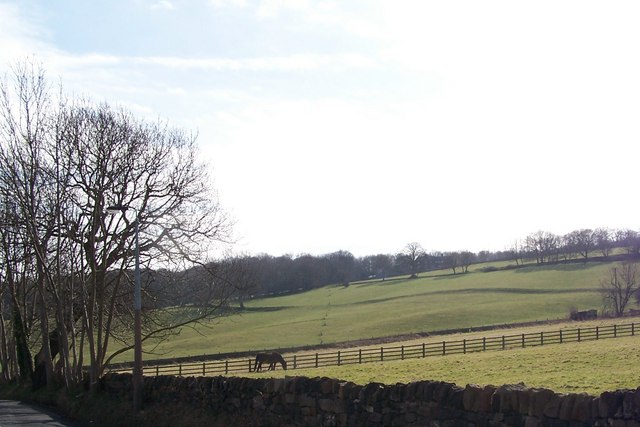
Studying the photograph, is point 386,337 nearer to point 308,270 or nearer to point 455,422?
point 455,422

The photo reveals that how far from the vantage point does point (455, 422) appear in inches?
412

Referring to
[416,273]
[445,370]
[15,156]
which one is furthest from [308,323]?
[416,273]

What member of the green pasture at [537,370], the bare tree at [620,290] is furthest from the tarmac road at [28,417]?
the bare tree at [620,290]

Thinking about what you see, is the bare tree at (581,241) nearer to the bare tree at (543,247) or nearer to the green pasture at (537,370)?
the bare tree at (543,247)

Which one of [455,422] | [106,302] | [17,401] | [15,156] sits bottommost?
[17,401]

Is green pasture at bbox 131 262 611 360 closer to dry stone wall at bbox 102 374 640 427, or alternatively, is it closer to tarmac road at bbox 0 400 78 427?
tarmac road at bbox 0 400 78 427

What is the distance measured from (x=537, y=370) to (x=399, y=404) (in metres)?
18.6

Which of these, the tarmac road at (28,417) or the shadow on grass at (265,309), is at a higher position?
the shadow on grass at (265,309)

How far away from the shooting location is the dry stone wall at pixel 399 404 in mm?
8594

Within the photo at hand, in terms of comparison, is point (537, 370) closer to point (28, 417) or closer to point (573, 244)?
point (28, 417)

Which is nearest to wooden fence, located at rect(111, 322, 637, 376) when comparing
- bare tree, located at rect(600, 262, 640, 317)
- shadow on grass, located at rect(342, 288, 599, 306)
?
bare tree, located at rect(600, 262, 640, 317)

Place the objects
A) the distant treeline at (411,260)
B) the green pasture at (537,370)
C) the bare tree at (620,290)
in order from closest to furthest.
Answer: the green pasture at (537,370), the bare tree at (620,290), the distant treeline at (411,260)

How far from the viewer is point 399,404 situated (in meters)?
11.7

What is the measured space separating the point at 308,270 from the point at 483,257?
239 feet
